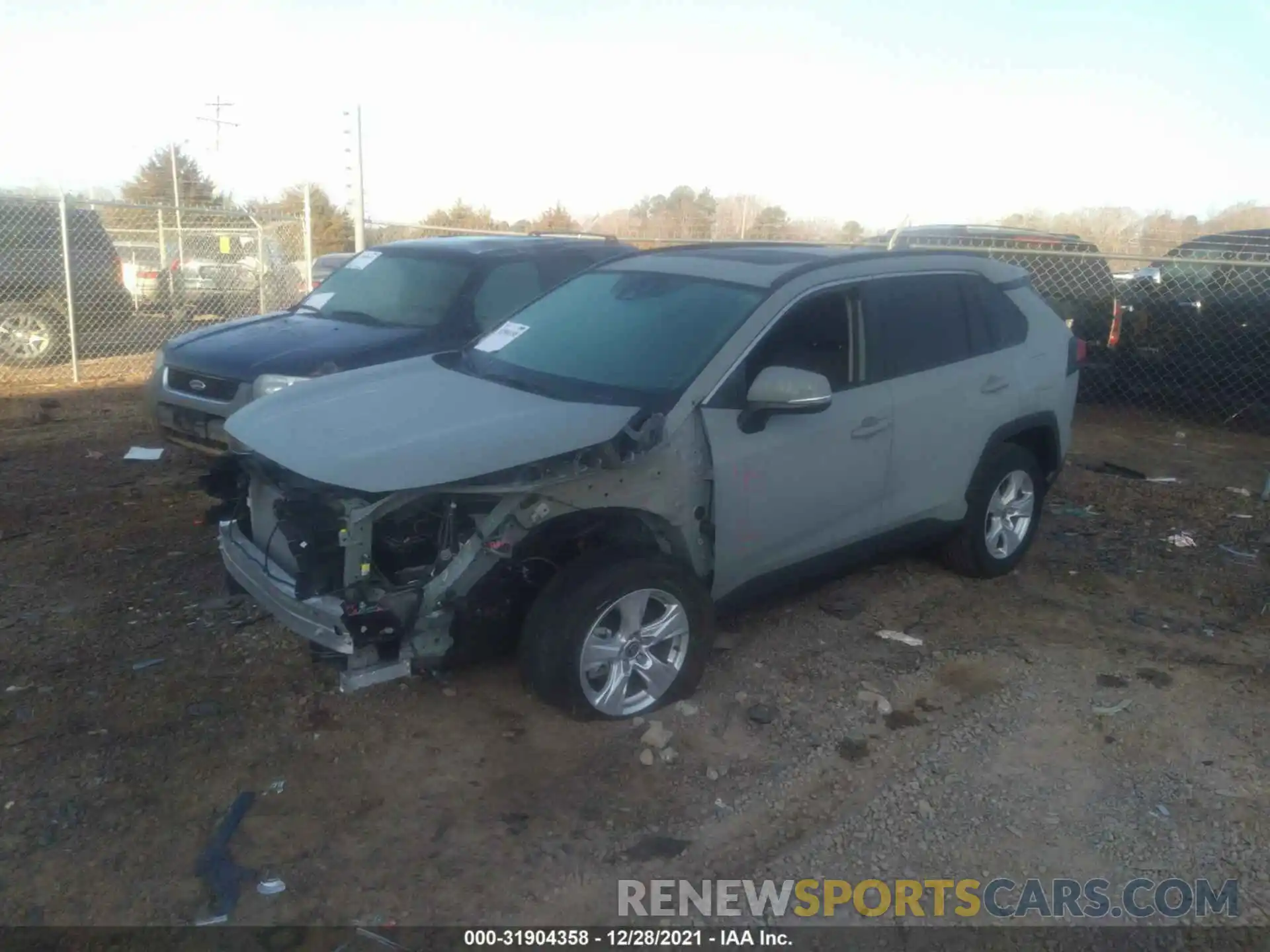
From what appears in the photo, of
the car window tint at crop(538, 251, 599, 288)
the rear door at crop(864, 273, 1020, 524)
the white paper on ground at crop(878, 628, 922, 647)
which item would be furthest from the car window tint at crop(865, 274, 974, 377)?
the car window tint at crop(538, 251, 599, 288)

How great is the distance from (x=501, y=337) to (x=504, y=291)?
259cm

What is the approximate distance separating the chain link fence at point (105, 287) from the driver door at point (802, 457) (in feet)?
29.9

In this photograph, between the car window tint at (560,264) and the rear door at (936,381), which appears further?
the car window tint at (560,264)

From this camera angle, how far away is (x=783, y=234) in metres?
22.5

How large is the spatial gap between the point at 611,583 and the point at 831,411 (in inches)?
54.5

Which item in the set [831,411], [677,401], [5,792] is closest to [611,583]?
[677,401]

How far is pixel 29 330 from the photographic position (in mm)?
12023

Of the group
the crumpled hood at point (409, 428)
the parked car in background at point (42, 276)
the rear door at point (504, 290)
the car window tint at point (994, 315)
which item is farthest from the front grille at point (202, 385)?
the parked car in background at point (42, 276)

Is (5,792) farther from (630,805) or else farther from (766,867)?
(766,867)

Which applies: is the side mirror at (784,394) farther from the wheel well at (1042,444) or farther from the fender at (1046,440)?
the wheel well at (1042,444)

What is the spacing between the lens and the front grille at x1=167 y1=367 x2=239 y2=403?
6817mm

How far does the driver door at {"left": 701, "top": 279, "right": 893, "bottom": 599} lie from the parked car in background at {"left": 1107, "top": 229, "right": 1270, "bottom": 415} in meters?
6.24

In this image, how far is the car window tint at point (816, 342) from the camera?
174 inches

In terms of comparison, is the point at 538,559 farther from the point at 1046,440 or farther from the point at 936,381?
the point at 1046,440
